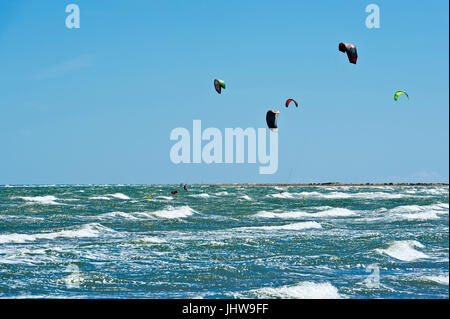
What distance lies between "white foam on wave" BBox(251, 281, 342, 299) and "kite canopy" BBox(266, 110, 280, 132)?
1641 centimetres

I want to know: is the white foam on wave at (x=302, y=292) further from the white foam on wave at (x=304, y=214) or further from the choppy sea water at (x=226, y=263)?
the white foam on wave at (x=304, y=214)

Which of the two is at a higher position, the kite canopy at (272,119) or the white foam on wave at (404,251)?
the kite canopy at (272,119)

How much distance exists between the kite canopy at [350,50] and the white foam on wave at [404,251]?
A: 10143mm

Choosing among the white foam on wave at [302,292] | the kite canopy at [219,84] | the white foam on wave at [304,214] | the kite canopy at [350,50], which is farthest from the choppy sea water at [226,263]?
the kite canopy at [219,84]

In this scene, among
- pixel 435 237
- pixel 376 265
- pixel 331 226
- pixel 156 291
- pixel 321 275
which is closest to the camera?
pixel 156 291

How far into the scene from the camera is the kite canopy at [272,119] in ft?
86.1

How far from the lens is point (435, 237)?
58.8 feet

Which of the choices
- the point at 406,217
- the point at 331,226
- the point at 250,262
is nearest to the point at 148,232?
the point at 331,226

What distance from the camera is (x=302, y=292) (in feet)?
32.1

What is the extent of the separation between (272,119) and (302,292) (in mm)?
17064

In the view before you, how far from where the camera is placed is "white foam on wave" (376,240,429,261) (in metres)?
13.8
